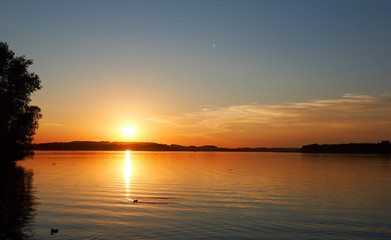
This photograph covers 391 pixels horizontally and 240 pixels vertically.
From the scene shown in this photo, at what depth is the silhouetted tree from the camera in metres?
71.5

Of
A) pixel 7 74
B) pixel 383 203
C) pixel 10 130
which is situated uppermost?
pixel 7 74

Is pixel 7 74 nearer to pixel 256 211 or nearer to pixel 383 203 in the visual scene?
pixel 256 211

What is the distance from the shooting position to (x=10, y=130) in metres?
77.4

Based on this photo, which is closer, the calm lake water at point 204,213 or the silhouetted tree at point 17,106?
the calm lake water at point 204,213

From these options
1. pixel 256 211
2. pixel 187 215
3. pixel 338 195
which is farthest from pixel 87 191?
pixel 338 195

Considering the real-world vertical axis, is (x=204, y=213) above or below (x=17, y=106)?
below

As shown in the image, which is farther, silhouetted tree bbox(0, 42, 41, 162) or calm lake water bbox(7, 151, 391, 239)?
silhouetted tree bbox(0, 42, 41, 162)

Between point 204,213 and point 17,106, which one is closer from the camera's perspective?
point 204,213

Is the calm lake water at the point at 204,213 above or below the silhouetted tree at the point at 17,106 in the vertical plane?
below

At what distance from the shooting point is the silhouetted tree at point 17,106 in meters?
71.5

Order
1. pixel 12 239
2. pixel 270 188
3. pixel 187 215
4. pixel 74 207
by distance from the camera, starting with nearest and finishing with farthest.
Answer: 1. pixel 12 239
2. pixel 187 215
3. pixel 74 207
4. pixel 270 188

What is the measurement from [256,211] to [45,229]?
684 inches

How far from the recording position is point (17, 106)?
67.8 meters

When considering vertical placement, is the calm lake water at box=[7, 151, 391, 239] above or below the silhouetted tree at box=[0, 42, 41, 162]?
below
